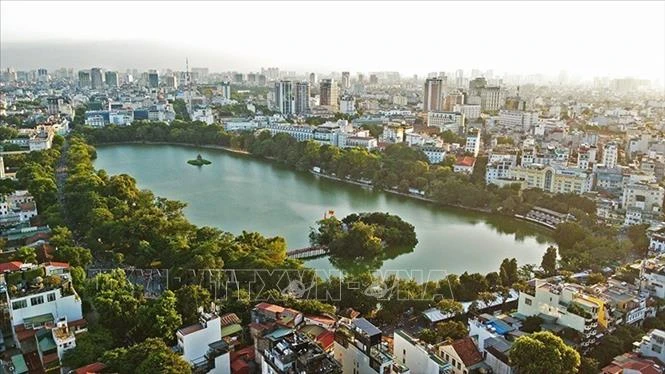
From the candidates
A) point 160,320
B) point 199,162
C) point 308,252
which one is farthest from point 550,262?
point 199,162

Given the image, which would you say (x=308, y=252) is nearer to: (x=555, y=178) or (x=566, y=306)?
(x=566, y=306)

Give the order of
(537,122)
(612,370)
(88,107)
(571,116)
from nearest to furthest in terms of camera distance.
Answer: (612,370)
(537,122)
(571,116)
(88,107)

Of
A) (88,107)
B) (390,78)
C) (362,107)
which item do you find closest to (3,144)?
(88,107)

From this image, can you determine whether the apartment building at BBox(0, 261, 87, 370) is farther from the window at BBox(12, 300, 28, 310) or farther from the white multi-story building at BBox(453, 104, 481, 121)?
the white multi-story building at BBox(453, 104, 481, 121)

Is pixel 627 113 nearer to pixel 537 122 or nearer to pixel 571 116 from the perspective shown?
pixel 571 116

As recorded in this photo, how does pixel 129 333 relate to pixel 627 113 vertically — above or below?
below
